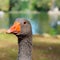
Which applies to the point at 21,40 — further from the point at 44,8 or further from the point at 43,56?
the point at 44,8

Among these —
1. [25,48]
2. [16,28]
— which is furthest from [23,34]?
[25,48]

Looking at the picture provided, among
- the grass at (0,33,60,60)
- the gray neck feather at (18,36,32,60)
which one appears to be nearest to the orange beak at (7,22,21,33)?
the gray neck feather at (18,36,32,60)

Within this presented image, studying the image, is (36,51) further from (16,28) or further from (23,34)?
(16,28)

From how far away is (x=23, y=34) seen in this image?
286 centimetres

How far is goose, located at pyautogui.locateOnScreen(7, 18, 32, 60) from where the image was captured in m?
2.78

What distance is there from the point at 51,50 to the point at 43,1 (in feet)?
60.8

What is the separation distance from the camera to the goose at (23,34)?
2.78 meters


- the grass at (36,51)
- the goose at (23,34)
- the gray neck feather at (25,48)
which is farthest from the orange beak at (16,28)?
the grass at (36,51)

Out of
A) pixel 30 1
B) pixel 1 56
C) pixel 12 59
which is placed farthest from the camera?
pixel 30 1

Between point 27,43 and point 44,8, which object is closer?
point 27,43

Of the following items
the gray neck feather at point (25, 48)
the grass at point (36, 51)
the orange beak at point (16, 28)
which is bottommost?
the grass at point (36, 51)

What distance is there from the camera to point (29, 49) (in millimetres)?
3055

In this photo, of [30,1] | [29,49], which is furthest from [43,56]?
[30,1]

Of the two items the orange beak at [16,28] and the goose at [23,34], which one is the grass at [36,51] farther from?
the orange beak at [16,28]
